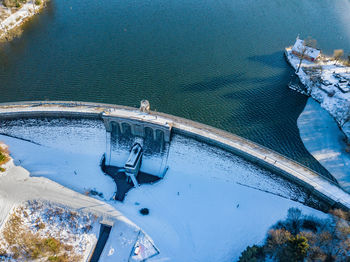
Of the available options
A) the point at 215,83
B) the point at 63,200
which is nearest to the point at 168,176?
the point at 63,200

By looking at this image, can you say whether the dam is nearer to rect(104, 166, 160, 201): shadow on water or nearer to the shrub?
rect(104, 166, 160, 201): shadow on water

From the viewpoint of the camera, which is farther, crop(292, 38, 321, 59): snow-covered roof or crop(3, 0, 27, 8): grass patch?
crop(3, 0, 27, 8): grass patch

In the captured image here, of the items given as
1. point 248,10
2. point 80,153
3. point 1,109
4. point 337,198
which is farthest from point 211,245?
point 248,10

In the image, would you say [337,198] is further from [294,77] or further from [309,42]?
[309,42]

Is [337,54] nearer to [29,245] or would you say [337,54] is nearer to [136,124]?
[136,124]

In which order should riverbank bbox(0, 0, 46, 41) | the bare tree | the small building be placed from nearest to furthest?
the bare tree → the small building → riverbank bbox(0, 0, 46, 41)

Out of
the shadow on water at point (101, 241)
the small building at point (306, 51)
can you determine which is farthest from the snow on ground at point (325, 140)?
the shadow on water at point (101, 241)

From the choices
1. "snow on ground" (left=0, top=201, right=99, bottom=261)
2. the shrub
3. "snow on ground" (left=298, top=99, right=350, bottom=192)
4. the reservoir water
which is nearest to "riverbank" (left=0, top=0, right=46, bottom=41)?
the reservoir water
